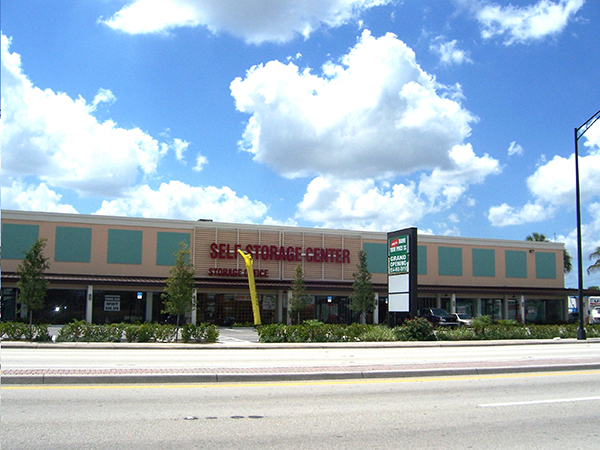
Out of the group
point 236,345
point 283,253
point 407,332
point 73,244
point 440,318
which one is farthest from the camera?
point 283,253

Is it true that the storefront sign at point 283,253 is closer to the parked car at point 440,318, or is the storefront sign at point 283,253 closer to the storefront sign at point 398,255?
the parked car at point 440,318

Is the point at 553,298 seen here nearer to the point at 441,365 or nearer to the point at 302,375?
the point at 441,365

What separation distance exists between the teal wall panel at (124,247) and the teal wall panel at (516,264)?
33.2 meters

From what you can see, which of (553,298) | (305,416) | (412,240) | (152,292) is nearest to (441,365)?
(305,416)

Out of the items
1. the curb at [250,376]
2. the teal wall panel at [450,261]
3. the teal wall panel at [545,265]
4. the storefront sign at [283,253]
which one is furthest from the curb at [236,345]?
the teal wall panel at [545,265]

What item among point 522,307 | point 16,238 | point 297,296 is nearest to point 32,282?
point 16,238

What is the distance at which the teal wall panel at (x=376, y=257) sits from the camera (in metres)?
49.2

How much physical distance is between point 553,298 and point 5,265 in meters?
46.8

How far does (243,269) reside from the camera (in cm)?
4562

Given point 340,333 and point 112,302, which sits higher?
point 112,302

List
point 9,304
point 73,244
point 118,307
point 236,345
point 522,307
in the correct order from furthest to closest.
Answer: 1. point 522,307
2. point 73,244
3. point 118,307
4. point 9,304
5. point 236,345

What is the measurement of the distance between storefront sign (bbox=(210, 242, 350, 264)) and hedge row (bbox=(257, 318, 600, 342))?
1801 cm

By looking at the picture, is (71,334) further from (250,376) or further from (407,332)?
(407,332)

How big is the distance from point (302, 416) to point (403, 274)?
22.4m
